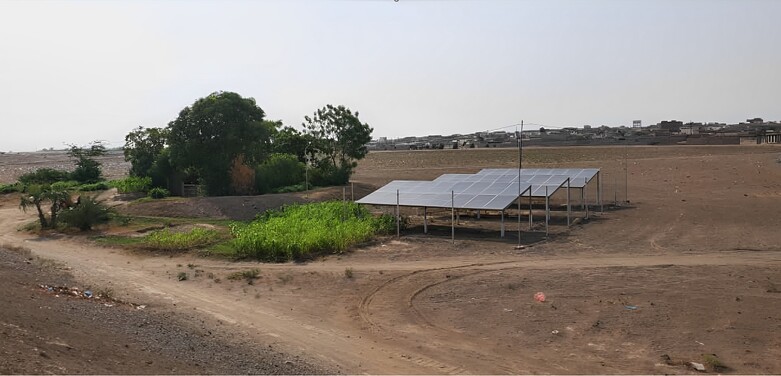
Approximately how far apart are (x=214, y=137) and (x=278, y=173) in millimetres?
4793

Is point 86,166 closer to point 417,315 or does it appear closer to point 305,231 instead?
point 305,231

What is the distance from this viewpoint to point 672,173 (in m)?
43.6

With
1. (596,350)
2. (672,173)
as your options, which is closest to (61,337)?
(596,350)

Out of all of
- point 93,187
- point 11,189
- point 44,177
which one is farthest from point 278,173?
point 44,177

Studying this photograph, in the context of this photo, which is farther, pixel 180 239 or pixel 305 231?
pixel 305 231

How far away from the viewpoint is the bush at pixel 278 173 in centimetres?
3547

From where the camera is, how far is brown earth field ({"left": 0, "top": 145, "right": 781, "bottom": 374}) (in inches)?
383

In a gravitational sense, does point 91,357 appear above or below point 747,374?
above

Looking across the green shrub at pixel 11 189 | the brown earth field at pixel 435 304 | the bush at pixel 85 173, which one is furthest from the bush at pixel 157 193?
the bush at pixel 85 173

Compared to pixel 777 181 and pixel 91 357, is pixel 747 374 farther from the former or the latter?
pixel 777 181

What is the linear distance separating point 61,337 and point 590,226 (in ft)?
64.8

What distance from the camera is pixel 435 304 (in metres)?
13.7

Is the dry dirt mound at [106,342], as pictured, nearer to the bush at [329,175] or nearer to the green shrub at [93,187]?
the bush at [329,175]

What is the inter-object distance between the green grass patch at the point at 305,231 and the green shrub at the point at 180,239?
0.95 metres
